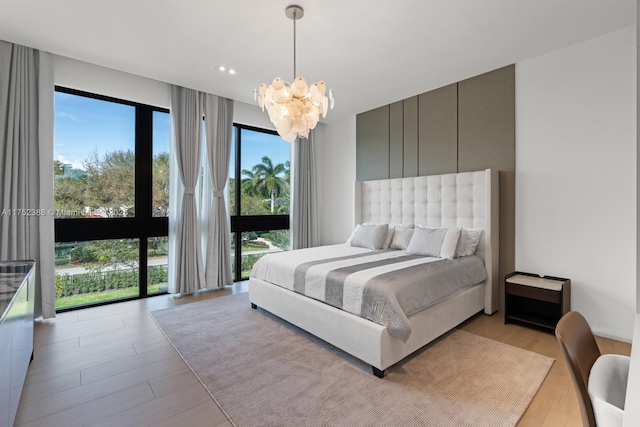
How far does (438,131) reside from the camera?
3992 millimetres

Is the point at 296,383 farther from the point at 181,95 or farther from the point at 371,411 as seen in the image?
the point at 181,95

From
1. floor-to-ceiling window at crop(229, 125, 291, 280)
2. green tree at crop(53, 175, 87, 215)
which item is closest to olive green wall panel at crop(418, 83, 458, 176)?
floor-to-ceiling window at crop(229, 125, 291, 280)

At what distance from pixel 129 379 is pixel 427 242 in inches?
120

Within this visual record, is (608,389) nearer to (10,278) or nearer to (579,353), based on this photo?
(579,353)

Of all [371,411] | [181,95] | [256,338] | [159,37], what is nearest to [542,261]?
[371,411]

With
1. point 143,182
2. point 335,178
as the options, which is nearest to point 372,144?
point 335,178

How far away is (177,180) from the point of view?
406 cm

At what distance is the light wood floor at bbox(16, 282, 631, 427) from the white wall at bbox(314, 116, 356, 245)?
2.79 meters

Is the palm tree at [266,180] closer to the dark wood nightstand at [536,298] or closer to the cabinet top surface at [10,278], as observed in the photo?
the cabinet top surface at [10,278]

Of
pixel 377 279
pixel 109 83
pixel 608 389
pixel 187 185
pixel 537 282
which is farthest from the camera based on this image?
pixel 187 185

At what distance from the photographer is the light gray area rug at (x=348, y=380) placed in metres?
1.75

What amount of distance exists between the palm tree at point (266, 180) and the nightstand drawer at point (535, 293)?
3677mm

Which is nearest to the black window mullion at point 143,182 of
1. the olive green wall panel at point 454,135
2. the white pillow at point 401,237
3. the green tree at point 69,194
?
the green tree at point 69,194

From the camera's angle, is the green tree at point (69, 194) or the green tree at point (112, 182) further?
the green tree at point (112, 182)
